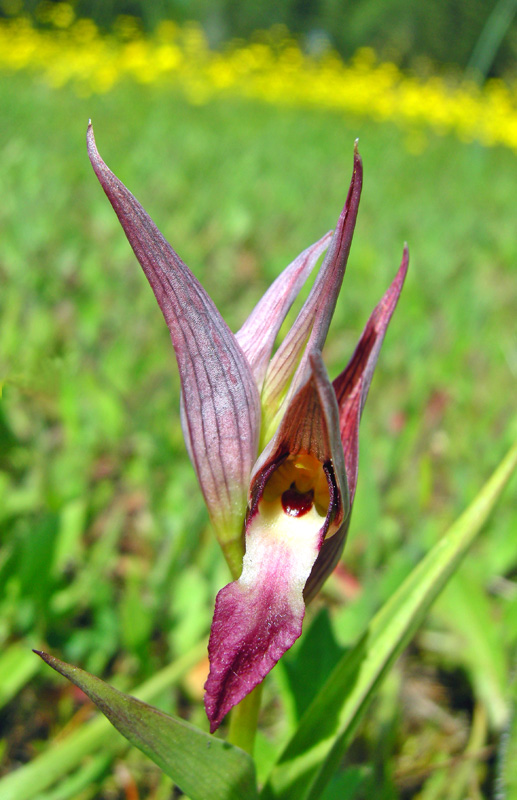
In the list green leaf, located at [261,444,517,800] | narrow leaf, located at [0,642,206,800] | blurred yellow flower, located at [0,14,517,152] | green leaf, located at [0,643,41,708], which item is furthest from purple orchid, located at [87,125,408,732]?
blurred yellow flower, located at [0,14,517,152]

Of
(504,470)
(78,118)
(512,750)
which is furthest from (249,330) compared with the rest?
(78,118)

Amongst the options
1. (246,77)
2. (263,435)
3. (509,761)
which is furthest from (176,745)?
(246,77)

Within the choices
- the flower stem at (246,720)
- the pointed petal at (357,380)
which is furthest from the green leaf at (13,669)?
the pointed petal at (357,380)

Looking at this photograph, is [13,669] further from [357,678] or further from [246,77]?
[246,77]

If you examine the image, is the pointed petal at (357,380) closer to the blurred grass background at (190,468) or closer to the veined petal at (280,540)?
the veined petal at (280,540)

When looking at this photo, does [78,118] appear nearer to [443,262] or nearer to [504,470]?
[443,262]

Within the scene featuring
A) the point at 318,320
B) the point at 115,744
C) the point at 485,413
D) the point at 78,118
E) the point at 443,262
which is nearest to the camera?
the point at 318,320

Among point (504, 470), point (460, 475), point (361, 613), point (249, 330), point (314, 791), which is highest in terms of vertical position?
point (249, 330)
